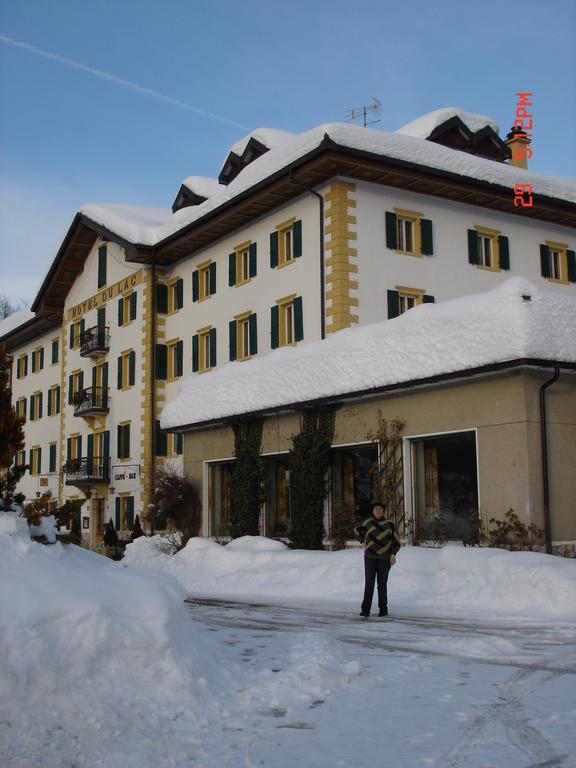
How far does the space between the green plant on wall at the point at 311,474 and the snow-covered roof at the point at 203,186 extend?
65.1 feet

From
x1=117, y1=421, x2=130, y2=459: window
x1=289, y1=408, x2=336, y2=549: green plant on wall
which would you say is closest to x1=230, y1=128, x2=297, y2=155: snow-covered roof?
x1=117, y1=421, x2=130, y2=459: window

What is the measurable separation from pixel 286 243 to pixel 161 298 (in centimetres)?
905

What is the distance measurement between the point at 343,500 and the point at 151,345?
17131 millimetres

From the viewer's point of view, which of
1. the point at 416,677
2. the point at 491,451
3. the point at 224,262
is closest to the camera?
the point at 416,677

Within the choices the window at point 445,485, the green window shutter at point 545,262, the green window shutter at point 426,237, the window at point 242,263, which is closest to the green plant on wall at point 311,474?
the window at point 445,485

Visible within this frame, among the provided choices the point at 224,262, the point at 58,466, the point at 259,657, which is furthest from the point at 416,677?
the point at 58,466

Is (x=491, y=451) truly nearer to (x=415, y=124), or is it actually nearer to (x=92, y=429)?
(x=415, y=124)

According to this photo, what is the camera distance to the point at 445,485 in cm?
1906

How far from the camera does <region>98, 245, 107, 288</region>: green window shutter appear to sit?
4234 centimetres

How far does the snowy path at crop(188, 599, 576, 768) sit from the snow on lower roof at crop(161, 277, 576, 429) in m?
6.73

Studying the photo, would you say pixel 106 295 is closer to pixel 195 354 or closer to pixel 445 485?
pixel 195 354

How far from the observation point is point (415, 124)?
116 feet

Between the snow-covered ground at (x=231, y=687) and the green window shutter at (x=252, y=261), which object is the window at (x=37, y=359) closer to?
the green window shutter at (x=252, y=261)

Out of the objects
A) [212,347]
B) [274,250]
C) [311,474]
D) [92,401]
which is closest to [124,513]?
[92,401]
